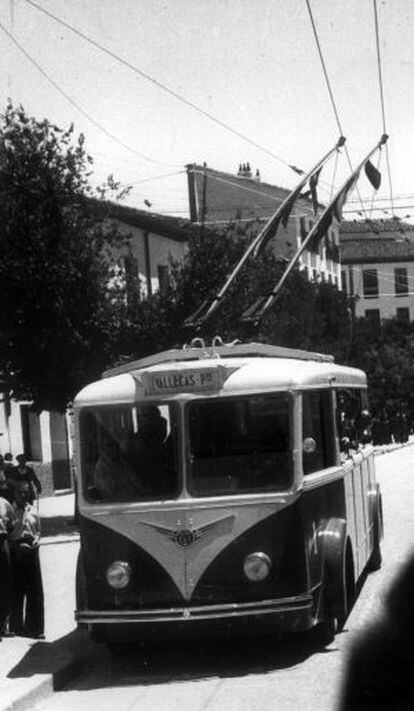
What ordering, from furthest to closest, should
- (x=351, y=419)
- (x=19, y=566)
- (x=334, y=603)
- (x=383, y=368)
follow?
(x=383, y=368) < (x=351, y=419) < (x=19, y=566) < (x=334, y=603)

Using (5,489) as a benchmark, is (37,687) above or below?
below

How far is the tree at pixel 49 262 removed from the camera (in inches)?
867

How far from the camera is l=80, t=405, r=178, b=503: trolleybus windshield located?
391 inches

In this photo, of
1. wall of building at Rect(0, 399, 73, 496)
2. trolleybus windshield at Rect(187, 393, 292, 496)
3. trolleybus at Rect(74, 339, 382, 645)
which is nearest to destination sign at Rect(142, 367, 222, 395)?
trolleybus at Rect(74, 339, 382, 645)

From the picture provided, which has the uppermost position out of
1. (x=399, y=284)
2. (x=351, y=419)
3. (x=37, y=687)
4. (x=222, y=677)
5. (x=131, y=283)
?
(x=399, y=284)

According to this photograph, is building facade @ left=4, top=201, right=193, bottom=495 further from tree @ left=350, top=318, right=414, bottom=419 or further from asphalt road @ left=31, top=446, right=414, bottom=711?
asphalt road @ left=31, top=446, right=414, bottom=711

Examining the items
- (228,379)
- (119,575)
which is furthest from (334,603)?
(228,379)

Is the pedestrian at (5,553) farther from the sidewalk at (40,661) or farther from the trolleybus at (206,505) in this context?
the trolleybus at (206,505)

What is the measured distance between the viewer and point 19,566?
1102 centimetres

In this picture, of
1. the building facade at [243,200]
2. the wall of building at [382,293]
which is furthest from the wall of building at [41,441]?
the wall of building at [382,293]

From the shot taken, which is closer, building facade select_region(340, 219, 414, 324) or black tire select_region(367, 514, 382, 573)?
black tire select_region(367, 514, 382, 573)

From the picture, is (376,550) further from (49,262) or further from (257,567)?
(49,262)

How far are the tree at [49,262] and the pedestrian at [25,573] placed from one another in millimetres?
11212

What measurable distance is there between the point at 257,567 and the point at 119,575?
104cm
